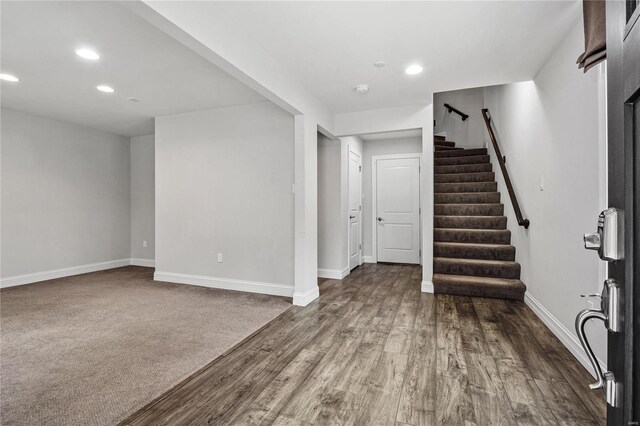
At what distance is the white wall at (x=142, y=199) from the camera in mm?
6062

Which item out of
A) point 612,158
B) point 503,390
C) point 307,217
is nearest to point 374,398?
point 503,390

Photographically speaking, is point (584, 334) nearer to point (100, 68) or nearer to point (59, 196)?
point (100, 68)

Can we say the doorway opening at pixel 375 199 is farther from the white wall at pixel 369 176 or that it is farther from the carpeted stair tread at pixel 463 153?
the carpeted stair tread at pixel 463 153

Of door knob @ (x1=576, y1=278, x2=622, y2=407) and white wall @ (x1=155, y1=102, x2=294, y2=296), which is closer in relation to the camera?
door knob @ (x1=576, y1=278, x2=622, y2=407)

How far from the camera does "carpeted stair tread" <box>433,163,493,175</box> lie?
5551mm

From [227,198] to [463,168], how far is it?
4.13 m

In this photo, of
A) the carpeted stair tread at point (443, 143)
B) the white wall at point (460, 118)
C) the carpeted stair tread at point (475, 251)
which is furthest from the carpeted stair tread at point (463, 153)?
the carpeted stair tread at point (475, 251)

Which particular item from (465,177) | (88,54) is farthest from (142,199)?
(465,177)

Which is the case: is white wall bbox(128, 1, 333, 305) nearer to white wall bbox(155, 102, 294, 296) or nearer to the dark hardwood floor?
white wall bbox(155, 102, 294, 296)

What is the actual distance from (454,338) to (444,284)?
1.41 meters

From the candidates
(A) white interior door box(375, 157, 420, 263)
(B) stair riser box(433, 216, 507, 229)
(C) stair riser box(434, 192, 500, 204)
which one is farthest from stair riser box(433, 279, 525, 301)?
(A) white interior door box(375, 157, 420, 263)

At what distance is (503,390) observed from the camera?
1.90 meters

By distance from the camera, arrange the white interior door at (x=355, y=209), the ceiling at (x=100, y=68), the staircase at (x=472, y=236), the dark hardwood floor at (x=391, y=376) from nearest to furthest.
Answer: the dark hardwood floor at (x=391, y=376) → the ceiling at (x=100, y=68) → the staircase at (x=472, y=236) → the white interior door at (x=355, y=209)

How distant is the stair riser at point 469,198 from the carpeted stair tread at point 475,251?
0.95m
